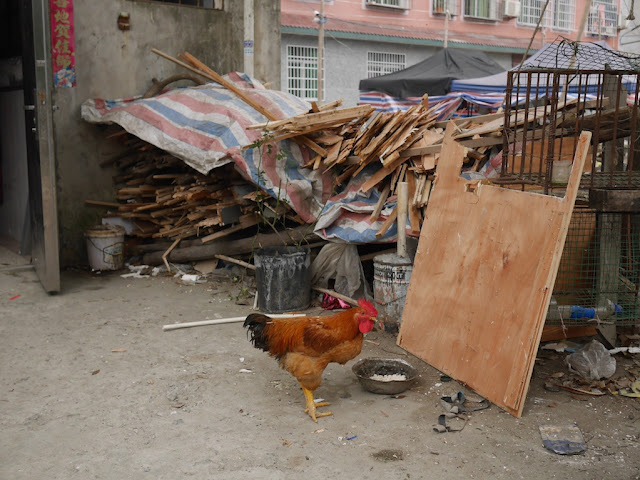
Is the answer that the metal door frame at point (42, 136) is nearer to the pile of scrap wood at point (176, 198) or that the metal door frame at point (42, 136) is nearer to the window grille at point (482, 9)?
the pile of scrap wood at point (176, 198)

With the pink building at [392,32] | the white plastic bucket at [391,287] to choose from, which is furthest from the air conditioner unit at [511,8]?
the white plastic bucket at [391,287]

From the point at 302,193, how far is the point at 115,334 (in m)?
2.72

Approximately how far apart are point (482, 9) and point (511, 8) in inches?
46.3

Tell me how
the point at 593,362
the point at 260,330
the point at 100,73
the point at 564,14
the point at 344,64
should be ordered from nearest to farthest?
the point at 260,330 → the point at 593,362 → the point at 100,73 → the point at 344,64 → the point at 564,14

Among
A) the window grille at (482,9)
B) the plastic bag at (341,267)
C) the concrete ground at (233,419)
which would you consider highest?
the window grille at (482,9)

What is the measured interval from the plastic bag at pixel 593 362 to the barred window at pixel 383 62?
20017mm

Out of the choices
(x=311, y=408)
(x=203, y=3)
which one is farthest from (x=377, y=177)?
(x=203, y=3)

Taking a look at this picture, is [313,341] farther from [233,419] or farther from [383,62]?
[383,62]

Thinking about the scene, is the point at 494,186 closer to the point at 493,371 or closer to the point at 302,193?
the point at 493,371

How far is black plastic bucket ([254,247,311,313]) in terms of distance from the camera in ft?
24.3

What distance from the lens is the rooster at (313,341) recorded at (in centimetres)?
496

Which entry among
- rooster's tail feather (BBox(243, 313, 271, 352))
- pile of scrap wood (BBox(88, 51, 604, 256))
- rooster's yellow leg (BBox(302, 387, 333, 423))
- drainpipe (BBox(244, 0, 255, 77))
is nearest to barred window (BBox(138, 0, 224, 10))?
drainpipe (BBox(244, 0, 255, 77))

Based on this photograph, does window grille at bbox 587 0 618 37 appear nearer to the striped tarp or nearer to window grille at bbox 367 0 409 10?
window grille at bbox 367 0 409 10

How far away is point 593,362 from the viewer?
5570 mm
